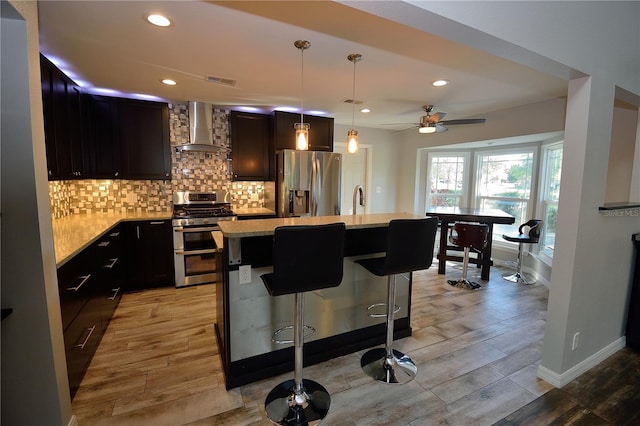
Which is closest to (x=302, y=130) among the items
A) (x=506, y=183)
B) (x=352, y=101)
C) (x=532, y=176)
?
(x=352, y=101)

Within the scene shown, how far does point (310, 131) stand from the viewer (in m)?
4.68

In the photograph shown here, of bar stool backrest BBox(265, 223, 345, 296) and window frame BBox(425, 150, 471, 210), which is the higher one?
window frame BBox(425, 150, 471, 210)

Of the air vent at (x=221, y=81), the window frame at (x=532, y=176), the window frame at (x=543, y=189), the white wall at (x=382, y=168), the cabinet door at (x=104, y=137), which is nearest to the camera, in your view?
the air vent at (x=221, y=81)

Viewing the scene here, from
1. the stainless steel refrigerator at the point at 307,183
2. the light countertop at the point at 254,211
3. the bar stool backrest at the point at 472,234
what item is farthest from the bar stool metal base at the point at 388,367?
the light countertop at the point at 254,211

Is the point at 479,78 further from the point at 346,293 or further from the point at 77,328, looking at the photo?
the point at 77,328

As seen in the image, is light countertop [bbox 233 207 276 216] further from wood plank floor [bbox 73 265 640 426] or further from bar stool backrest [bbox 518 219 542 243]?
bar stool backrest [bbox 518 219 542 243]

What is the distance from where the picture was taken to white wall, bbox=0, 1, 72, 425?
1.31 m

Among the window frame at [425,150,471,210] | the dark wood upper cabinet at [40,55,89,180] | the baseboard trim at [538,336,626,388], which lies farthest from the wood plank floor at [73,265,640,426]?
the window frame at [425,150,471,210]

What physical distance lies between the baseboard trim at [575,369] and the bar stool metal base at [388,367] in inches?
36.2

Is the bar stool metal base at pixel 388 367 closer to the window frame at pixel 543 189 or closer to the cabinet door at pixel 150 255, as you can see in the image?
the cabinet door at pixel 150 255

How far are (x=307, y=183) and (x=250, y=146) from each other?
105cm

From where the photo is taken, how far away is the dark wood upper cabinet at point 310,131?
4.38 metres

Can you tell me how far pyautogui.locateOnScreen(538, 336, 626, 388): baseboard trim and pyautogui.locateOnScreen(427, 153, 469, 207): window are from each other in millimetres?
3726

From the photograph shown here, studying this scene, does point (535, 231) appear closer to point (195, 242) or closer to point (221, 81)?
point (221, 81)
